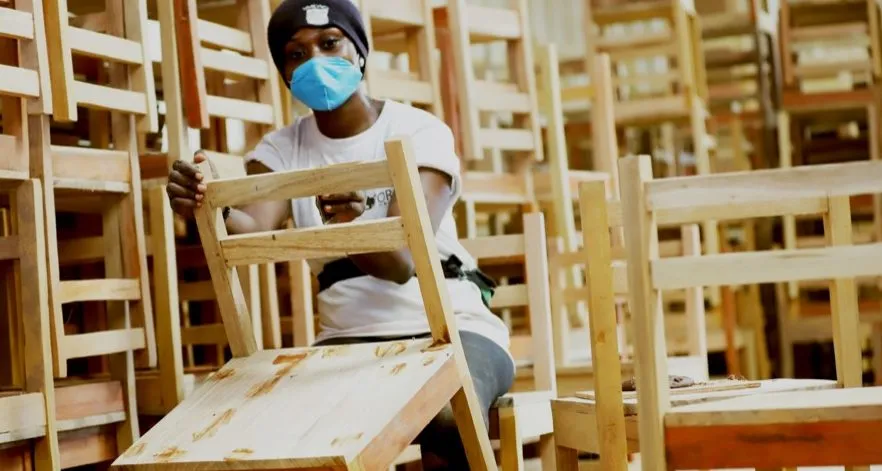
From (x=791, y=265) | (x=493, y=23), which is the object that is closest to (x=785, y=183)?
(x=791, y=265)

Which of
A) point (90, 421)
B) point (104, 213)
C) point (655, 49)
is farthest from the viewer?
point (655, 49)

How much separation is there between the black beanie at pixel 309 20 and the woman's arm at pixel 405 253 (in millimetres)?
353

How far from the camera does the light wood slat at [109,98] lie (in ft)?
8.80

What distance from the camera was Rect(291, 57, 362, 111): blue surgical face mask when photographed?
247cm

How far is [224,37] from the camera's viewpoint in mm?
3148

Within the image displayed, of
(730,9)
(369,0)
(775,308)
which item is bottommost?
(775,308)

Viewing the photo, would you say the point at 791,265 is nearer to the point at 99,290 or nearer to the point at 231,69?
the point at 99,290

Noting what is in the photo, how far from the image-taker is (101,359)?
3490 millimetres

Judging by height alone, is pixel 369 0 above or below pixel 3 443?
above

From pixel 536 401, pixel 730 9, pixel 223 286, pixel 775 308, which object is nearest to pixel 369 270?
pixel 223 286

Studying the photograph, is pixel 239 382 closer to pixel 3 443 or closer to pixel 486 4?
pixel 3 443

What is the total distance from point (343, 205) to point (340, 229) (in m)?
0.13

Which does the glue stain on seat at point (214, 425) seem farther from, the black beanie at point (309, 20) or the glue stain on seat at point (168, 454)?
the black beanie at point (309, 20)

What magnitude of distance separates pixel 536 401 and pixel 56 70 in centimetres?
119
